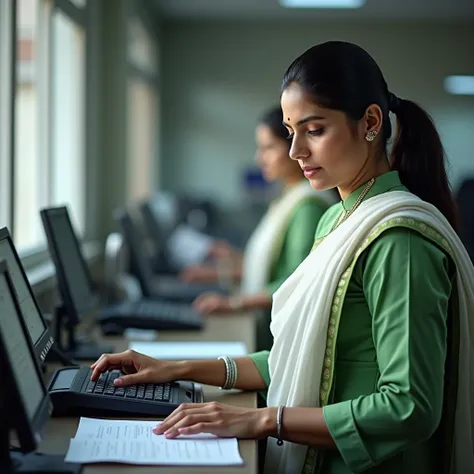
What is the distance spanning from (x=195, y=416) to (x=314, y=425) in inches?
7.9

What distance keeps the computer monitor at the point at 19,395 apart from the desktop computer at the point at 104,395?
0.44 feet

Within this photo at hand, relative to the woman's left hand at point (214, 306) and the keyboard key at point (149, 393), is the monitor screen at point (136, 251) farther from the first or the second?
the keyboard key at point (149, 393)

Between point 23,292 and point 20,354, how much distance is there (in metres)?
0.40

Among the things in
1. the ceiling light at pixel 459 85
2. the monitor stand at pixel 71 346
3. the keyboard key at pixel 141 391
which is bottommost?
the monitor stand at pixel 71 346

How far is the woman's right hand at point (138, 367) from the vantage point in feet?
5.17

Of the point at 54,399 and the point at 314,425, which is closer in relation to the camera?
the point at 314,425

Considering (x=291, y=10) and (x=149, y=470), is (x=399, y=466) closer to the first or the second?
(x=149, y=470)

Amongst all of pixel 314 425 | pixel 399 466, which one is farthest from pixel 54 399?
pixel 399 466

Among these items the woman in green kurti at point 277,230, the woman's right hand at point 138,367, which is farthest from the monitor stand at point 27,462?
the woman in green kurti at point 277,230

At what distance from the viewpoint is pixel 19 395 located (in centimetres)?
108

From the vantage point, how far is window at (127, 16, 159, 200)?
6.10 meters

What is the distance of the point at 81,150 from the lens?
386cm

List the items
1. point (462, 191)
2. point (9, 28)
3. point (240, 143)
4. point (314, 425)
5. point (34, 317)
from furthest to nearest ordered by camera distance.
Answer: point (240, 143)
point (462, 191)
point (9, 28)
point (34, 317)
point (314, 425)

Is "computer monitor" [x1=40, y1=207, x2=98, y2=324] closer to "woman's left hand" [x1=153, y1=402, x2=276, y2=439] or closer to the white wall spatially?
"woman's left hand" [x1=153, y1=402, x2=276, y2=439]
